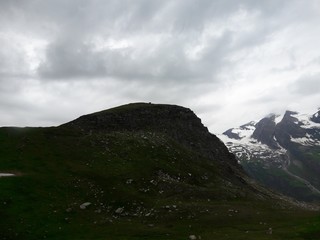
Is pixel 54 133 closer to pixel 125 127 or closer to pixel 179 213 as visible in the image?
pixel 125 127

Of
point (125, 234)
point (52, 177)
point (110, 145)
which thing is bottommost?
point (125, 234)

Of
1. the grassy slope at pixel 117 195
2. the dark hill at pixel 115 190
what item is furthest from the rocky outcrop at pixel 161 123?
the grassy slope at pixel 117 195

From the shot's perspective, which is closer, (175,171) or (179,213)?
(179,213)

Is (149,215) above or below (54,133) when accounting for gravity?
below

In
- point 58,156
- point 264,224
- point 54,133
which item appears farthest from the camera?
point 54,133

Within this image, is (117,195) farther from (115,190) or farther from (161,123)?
(161,123)

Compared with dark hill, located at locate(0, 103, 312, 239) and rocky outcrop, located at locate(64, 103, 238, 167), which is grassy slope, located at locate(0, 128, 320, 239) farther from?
rocky outcrop, located at locate(64, 103, 238, 167)

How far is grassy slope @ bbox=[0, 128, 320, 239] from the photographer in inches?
2146

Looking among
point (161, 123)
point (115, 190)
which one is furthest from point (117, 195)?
point (161, 123)

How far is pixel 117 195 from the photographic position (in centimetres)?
→ 7131

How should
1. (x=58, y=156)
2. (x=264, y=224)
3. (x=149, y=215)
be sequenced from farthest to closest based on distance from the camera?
(x=58, y=156), (x=149, y=215), (x=264, y=224)

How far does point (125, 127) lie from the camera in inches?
4707

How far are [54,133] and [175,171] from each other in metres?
32.3

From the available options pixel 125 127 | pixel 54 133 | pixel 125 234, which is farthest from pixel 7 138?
pixel 125 234
